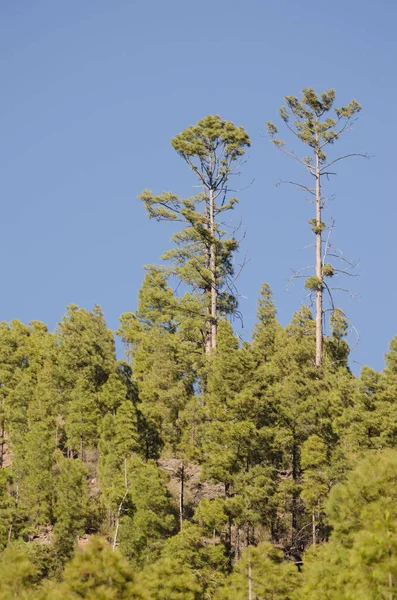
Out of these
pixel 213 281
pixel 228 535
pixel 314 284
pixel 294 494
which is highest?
pixel 213 281

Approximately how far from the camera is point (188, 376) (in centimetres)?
5006

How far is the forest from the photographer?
27859 millimetres

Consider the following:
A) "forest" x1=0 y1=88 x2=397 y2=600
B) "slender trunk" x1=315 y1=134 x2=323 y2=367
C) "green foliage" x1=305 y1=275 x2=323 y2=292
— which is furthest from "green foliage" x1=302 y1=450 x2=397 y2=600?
"green foliage" x1=305 y1=275 x2=323 y2=292

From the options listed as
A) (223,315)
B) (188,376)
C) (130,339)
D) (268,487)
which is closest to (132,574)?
(268,487)

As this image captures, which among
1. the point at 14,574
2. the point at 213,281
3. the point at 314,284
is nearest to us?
the point at 14,574

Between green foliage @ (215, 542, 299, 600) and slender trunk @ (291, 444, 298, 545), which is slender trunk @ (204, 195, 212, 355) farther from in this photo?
green foliage @ (215, 542, 299, 600)

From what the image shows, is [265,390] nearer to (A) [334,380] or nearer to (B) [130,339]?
(A) [334,380]

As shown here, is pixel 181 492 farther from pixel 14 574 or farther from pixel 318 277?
pixel 14 574

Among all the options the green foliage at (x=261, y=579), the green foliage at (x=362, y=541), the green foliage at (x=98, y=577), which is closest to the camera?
the green foliage at (x=362, y=541)

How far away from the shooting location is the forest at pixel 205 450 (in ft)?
91.4

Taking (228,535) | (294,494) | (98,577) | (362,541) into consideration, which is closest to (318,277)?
(294,494)

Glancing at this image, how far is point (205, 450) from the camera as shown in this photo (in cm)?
3800

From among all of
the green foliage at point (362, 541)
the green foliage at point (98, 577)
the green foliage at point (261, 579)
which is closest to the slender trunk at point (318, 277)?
the green foliage at point (362, 541)

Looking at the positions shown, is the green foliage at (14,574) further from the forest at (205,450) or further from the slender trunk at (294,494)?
the slender trunk at (294,494)
